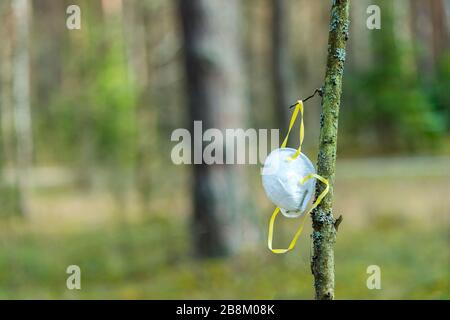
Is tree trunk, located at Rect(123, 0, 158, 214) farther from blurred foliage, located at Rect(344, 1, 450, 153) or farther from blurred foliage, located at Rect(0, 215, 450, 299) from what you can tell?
blurred foliage, located at Rect(344, 1, 450, 153)

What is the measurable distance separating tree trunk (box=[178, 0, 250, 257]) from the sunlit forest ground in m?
0.43

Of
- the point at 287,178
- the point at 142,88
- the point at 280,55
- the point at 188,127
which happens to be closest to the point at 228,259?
the point at 188,127

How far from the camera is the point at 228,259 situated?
797 centimetres

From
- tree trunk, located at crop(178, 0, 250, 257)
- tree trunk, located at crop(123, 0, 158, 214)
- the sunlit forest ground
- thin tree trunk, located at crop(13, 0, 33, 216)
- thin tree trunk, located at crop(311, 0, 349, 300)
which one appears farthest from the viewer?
thin tree trunk, located at crop(13, 0, 33, 216)

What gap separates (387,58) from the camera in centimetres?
2247

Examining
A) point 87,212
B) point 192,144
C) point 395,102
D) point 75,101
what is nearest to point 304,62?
point 395,102

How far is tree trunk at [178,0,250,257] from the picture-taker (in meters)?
8.27

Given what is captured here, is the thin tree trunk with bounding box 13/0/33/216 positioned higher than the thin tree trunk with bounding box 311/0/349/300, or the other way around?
the thin tree trunk with bounding box 13/0/33/216

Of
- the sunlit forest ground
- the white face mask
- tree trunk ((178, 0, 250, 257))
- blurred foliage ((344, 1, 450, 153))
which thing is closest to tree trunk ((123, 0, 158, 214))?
the sunlit forest ground

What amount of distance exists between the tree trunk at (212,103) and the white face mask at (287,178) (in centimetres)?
597

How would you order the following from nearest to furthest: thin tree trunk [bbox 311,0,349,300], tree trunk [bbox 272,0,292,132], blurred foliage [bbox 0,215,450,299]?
thin tree trunk [bbox 311,0,349,300] → blurred foliage [bbox 0,215,450,299] → tree trunk [bbox 272,0,292,132]

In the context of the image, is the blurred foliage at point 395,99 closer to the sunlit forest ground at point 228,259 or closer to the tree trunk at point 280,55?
the tree trunk at point 280,55
